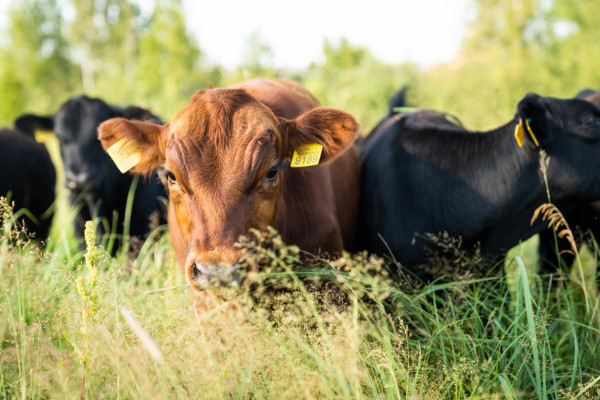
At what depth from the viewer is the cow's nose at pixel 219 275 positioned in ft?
7.30

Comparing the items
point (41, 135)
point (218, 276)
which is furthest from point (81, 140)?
point (218, 276)

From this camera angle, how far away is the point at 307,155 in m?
3.05

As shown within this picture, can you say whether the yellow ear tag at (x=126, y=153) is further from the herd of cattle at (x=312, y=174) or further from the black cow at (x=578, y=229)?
the black cow at (x=578, y=229)

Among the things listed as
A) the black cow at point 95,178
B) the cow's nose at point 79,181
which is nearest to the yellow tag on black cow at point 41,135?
the black cow at point 95,178

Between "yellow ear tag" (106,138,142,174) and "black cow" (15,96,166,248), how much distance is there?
1.79m

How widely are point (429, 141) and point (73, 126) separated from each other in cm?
348

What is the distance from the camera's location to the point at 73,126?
5301mm

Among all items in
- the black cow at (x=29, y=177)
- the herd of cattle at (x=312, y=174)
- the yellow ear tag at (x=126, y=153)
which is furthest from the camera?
the black cow at (x=29, y=177)

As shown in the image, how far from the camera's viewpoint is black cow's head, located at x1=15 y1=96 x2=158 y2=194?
4.96 metres

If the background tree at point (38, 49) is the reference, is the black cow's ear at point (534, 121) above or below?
below

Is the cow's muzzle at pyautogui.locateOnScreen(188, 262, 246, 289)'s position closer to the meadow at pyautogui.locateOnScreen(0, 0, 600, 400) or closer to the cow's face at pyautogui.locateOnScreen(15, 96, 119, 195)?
the meadow at pyautogui.locateOnScreen(0, 0, 600, 400)

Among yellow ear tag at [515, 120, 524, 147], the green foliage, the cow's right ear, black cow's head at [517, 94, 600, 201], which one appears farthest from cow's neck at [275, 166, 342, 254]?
the green foliage

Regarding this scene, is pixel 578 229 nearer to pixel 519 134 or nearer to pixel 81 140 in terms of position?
pixel 519 134

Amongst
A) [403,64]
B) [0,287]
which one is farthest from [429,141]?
[403,64]
